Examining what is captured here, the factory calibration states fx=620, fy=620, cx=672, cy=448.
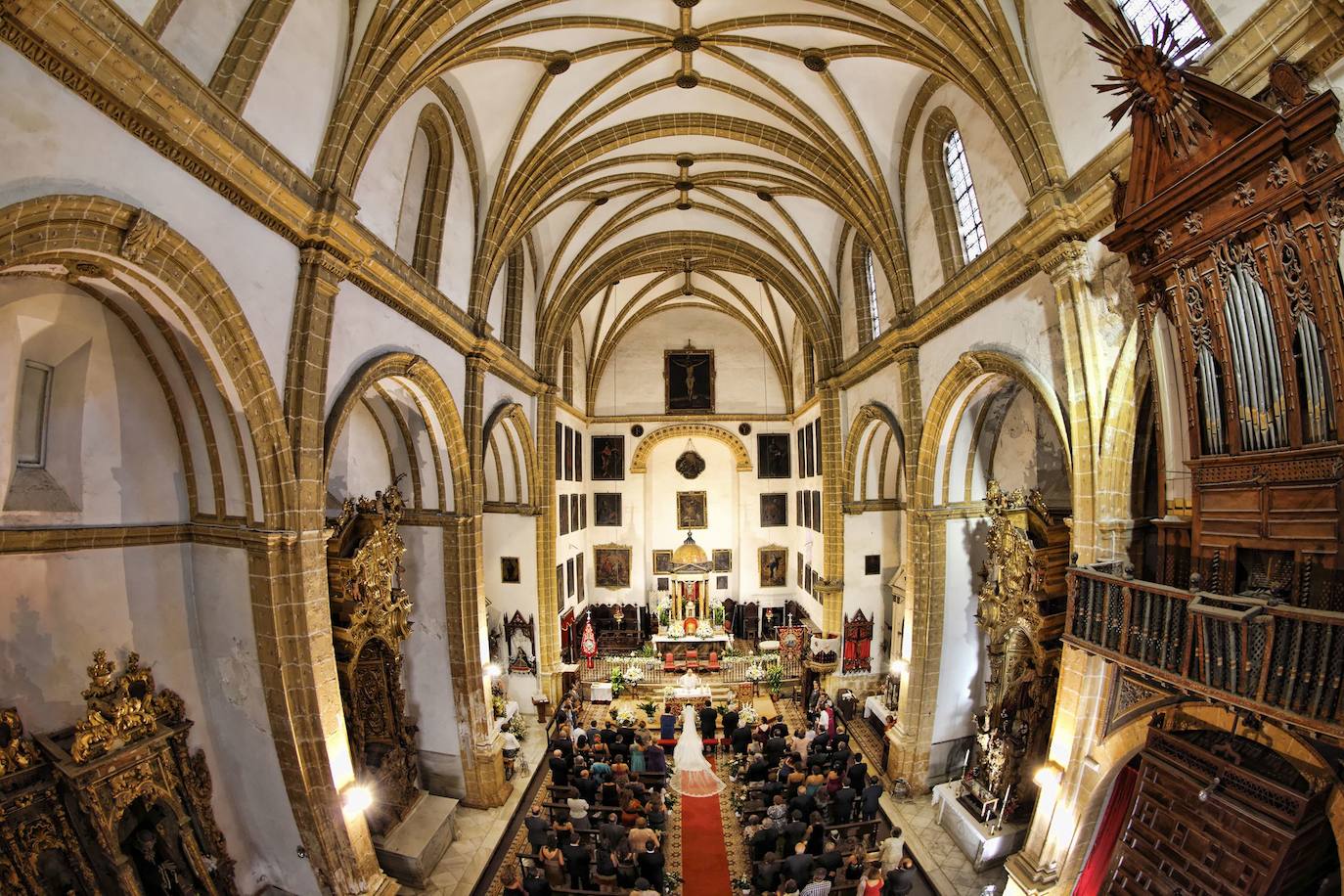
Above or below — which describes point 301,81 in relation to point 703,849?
above

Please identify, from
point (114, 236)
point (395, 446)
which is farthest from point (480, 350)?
point (114, 236)

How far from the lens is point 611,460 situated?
26.7m

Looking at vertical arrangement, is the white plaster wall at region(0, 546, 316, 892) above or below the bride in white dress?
above

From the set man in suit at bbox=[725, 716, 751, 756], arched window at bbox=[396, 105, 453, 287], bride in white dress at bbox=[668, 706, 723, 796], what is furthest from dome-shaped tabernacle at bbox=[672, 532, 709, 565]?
arched window at bbox=[396, 105, 453, 287]

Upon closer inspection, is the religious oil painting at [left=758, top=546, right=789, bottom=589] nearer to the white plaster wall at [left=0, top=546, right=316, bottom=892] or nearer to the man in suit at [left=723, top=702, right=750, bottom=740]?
the man in suit at [left=723, top=702, right=750, bottom=740]

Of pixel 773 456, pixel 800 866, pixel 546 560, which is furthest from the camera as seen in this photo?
pixel 773 456

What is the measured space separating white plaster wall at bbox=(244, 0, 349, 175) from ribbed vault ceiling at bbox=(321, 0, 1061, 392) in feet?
0.67

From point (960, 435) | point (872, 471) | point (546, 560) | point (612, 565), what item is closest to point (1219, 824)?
point (960, 435)

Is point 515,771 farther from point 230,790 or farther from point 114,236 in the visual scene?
point 114,236

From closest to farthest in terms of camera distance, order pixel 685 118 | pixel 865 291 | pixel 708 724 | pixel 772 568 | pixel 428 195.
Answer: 1. pixel 428 195
2. pixel 685 118
3. pixel 708 724
4. pixel 865 291
5. pixel 772 568

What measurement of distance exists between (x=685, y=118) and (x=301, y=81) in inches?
358

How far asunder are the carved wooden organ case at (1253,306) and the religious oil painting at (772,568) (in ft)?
68.2

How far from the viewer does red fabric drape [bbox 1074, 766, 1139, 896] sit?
24.3 feet

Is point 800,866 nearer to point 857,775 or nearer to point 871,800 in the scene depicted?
point 871,800
